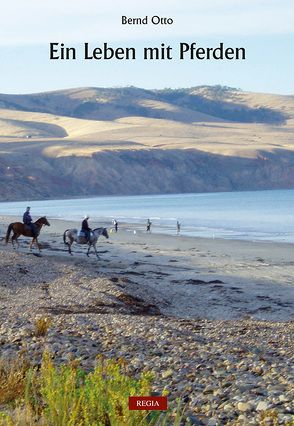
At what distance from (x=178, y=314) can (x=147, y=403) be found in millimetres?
14790

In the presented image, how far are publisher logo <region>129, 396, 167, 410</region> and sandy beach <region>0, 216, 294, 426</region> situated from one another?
2217 millimetres

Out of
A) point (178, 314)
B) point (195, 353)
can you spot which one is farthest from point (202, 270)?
point (195, 353)

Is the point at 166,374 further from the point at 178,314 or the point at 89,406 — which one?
the point at 178,314

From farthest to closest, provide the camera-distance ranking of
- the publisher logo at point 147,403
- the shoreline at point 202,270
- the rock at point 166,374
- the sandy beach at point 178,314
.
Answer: the shoreline at point 202,270, the rock at point 166,374, the sandy beach at point 178,314, the publisher logo at point 147,403

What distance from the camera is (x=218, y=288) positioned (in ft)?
83.4

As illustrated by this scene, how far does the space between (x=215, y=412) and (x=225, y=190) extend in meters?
153

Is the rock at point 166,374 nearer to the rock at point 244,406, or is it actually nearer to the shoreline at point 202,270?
the rock at point 244,406

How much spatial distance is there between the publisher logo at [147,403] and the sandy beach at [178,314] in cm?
222

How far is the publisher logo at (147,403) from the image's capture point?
16.8 ft

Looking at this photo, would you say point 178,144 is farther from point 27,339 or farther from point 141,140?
point 27,339

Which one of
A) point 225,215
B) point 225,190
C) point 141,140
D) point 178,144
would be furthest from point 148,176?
point 225,215

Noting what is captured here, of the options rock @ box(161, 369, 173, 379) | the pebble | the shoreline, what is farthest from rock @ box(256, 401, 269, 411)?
the shoreline

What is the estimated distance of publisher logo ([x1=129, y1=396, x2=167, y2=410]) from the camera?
5.11 metres

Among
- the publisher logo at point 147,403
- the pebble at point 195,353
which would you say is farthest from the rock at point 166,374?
the publisher logo at point 147,403
